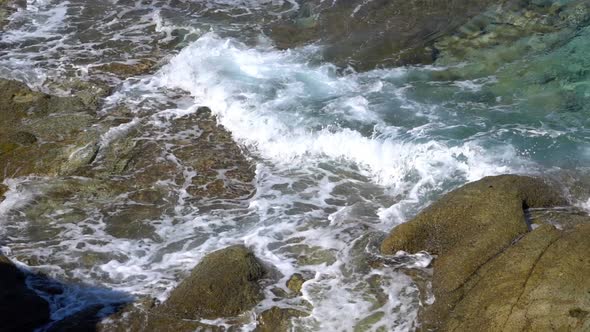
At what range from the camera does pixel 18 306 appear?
7.88 m

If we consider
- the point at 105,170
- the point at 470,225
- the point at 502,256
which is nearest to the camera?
the point at 502,256

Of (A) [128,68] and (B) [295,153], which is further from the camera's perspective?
(A) [128,68]

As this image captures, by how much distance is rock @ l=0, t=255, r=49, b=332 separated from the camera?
25.2ft

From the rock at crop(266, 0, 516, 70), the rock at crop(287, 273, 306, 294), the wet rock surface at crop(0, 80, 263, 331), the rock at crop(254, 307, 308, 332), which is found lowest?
the wet rock surface at crop(0, 80, 263, 331)

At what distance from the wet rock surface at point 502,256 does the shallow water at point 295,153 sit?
448 millimetres

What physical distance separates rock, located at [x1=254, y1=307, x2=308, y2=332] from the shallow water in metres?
0.16

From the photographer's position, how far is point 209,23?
17.8 meters

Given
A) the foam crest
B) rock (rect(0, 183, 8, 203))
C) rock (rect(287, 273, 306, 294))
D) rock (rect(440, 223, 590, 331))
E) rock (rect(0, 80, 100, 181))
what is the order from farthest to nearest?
1. rock (rect(0, 80, 100, 181))
2. the foam crest
3. rock (rect(0, 183, 8, 203))
4. rock (rect(287, 273, 306, 294))
5. rock (rect(440, 223, 590, 331))

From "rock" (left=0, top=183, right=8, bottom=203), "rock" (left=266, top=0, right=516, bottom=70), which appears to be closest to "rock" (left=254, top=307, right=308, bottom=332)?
"rock" (left=0, top=183, right=8, bottom=203)

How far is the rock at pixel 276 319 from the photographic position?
761 cm

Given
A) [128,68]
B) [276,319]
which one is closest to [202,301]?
[276,319]

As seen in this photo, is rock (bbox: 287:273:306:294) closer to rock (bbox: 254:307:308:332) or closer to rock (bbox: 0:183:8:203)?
rock (bbox: 254:307:308:332)

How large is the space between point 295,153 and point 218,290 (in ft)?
15.4

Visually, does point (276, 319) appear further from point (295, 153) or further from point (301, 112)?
point (301, 112)
